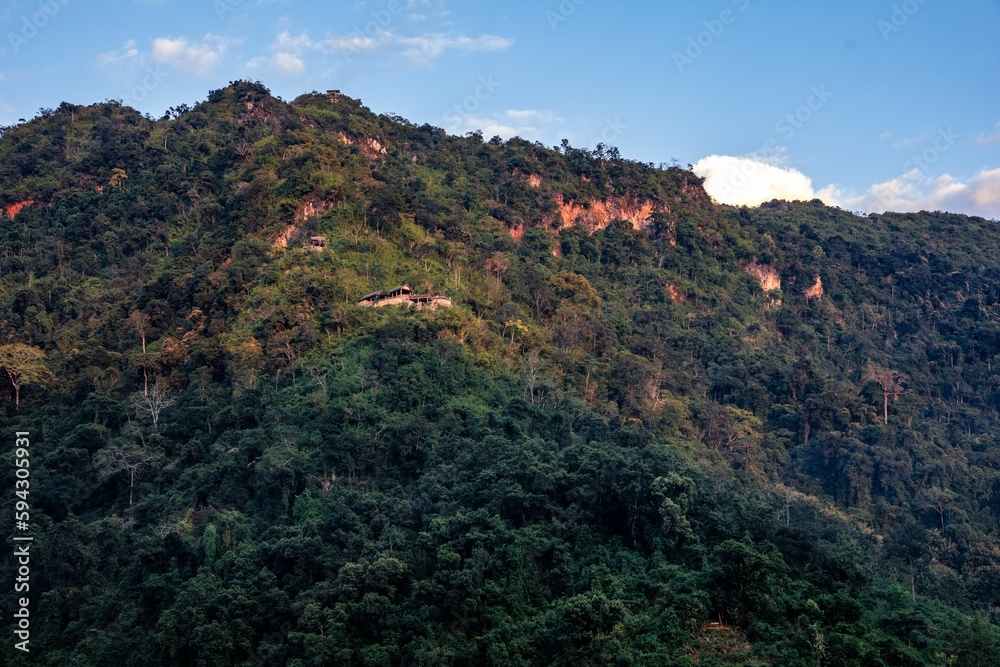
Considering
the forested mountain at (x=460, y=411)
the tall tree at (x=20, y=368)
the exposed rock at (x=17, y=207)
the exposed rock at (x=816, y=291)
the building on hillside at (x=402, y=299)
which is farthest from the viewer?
the exposed rock at (x=816, y=291)

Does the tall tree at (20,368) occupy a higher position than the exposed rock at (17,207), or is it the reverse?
the exposed rock at (17,207)

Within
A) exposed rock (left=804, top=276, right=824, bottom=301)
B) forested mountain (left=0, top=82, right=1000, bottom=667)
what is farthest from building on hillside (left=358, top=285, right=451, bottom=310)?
exposed rock (left=804, top=276, right=824, bottom=301)

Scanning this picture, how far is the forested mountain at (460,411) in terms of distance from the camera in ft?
85.8

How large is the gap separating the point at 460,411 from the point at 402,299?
319 inches

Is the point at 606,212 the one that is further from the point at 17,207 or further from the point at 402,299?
the point at 17,207

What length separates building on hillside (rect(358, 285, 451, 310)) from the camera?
1644 inches

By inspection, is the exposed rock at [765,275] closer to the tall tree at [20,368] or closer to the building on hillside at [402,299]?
the building on hillside at [402,299]

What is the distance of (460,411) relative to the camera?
36.2 m

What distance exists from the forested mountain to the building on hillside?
0.94 m

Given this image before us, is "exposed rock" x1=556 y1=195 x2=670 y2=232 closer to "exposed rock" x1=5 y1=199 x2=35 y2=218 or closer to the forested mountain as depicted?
the forested mountain

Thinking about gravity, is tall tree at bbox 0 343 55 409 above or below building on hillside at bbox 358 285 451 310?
below

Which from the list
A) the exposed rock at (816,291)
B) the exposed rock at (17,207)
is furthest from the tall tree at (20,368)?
the exposed rock at (816,291)

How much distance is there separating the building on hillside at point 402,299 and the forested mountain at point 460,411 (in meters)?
A: 0.94

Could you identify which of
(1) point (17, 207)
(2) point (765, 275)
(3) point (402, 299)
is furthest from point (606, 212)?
(1) point (17, 207)
